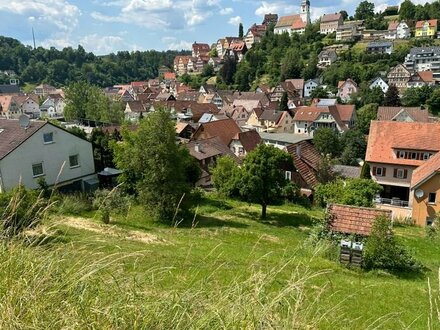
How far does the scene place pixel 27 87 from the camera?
158250 millimetres

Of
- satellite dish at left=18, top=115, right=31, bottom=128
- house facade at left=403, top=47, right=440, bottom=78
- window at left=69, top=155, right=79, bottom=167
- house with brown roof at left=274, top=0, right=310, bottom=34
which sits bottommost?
window at left=69, top=155, right=79, bottom=167

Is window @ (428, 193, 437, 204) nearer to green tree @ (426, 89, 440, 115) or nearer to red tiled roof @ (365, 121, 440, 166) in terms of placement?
red tiled roof @ (365, 121, 440, 166)

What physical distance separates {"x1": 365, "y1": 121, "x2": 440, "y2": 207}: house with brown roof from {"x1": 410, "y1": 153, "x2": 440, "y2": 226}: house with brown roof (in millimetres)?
3290

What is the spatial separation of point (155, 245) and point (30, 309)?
1100cm

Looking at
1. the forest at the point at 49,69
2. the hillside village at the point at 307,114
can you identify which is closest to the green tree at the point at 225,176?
the hillside village at the point at 307,114

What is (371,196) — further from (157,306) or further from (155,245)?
(157,306)

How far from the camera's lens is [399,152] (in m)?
29.6

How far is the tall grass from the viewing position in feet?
8.68

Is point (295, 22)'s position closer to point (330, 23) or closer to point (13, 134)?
point (330, 23)

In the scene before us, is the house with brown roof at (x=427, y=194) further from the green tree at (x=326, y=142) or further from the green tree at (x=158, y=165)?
the green tree at (x=326, y=142)

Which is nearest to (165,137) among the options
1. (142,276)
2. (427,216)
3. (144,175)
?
(144,175)

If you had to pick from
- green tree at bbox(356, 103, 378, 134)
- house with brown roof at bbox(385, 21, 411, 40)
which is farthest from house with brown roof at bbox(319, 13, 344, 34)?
green tree at bbox(356, 103, 378, 134)

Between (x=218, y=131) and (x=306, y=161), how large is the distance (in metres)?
13.7

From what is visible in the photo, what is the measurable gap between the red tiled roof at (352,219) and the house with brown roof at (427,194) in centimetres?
1058
